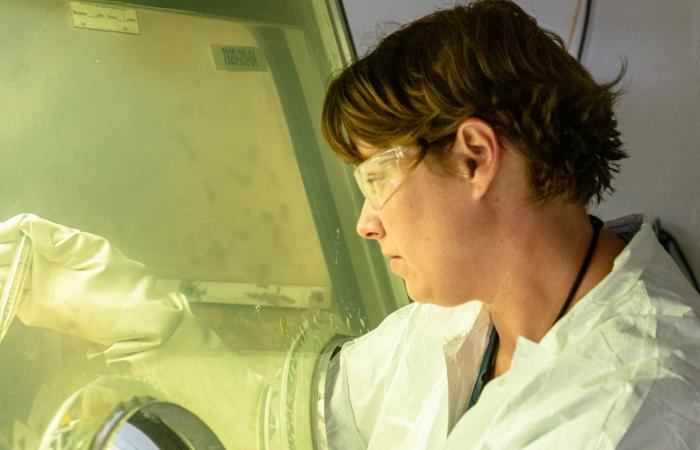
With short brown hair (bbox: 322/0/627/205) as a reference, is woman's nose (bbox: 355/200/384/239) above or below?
below

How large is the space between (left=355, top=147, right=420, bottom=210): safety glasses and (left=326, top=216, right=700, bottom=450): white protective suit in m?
0.22

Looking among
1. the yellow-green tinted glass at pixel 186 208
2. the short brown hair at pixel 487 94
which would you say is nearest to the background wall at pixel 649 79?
the yellow-green tinted glass at pixel 186 208

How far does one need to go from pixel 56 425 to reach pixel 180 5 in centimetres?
52

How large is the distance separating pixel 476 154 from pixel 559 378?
0.81 ft

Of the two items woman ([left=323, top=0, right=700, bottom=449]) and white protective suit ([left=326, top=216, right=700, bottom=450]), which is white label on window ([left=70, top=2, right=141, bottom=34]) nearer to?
woman ([left=323, top=0, right=700, bottom=449])

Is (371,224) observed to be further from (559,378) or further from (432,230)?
(559,378)

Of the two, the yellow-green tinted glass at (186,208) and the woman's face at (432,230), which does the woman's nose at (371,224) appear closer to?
the woman's face at (432,230)

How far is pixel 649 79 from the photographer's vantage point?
1439 mm

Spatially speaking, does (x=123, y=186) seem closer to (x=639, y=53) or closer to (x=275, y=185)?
(x=275, y=185)

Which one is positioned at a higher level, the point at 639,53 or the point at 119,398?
the point at 639,53

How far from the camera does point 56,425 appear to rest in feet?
2.63

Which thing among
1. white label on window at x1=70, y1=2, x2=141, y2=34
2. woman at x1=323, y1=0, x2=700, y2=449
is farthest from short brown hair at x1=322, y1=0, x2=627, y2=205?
white label on window at x1=70, y1=2, x2=141, y2=34

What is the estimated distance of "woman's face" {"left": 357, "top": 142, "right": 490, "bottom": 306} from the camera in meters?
0.96

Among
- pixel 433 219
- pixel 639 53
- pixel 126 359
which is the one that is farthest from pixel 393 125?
pixel 639 53
